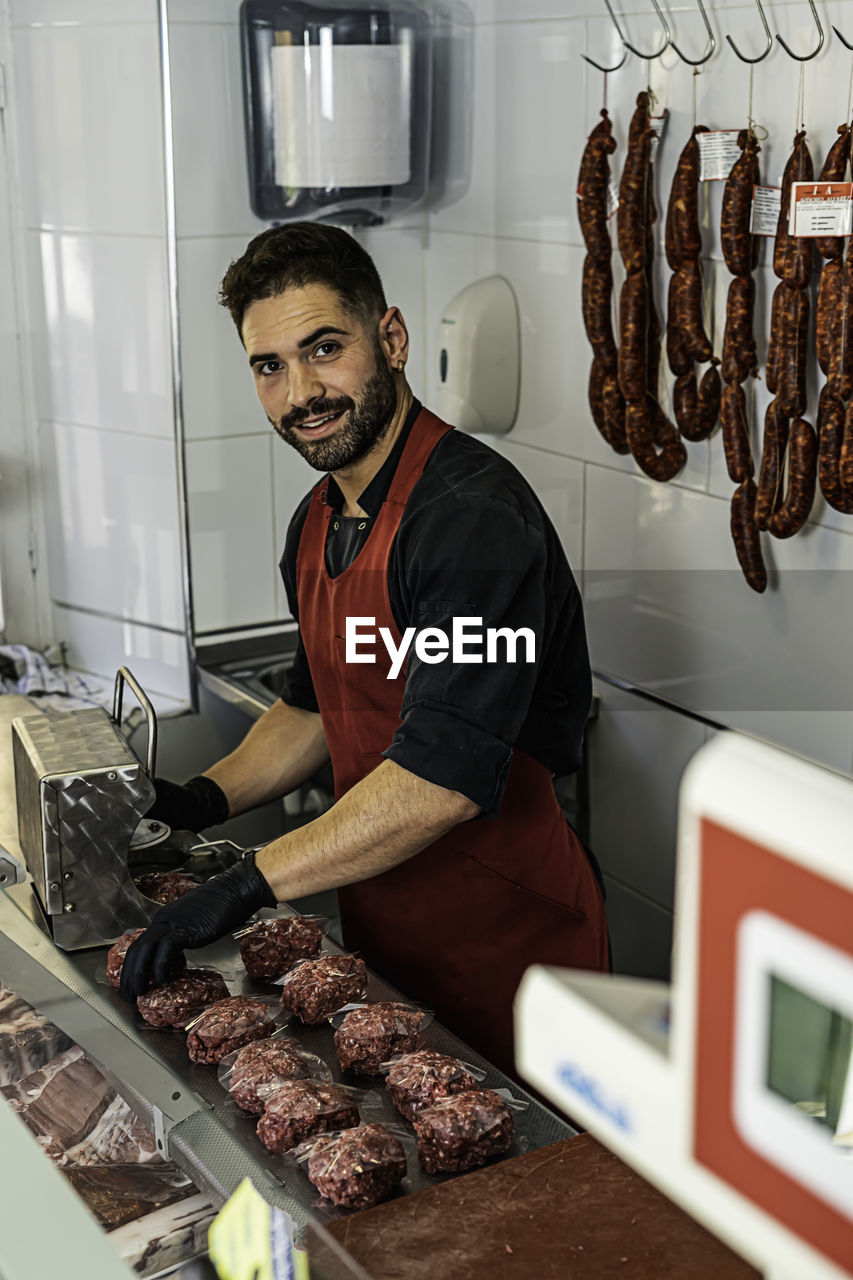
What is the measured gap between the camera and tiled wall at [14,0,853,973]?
276cm

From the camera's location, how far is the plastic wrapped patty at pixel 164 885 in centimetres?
203

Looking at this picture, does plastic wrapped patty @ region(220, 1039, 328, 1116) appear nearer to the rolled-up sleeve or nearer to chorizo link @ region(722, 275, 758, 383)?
the rolled-up sleeve

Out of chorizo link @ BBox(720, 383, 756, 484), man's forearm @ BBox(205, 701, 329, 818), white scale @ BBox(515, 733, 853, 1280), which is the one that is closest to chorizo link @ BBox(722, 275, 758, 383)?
chorizo link @ BBox(720, 383, 756, 484)

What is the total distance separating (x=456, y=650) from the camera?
6.09 ft

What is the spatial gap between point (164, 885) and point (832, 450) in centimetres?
135

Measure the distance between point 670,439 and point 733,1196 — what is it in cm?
237

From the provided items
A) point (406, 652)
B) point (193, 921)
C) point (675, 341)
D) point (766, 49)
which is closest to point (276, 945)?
point (193, 921)

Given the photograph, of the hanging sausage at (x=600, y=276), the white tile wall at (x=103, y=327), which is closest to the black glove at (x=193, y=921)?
the hanging sausage at (x=600, y=276)

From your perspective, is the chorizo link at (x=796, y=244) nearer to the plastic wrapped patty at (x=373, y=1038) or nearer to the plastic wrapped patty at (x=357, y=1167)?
the plastic wrapped patty at (x=373, y=1038)

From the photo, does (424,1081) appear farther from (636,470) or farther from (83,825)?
(636,470)

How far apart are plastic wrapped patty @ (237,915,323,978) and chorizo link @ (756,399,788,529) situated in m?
1.19

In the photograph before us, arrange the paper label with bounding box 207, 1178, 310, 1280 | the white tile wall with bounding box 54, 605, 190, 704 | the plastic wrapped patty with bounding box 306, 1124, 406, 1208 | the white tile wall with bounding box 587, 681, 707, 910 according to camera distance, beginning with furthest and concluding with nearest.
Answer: the white tile wall with bounding box 54, 605, 190, 704
the white tile wall with bounding box 587, 681, 707, 910
the plastic wrapped patty with bounding box 306, 1124, 406, 1208
the paper label with bounding box 207, 1178, 310, 1280

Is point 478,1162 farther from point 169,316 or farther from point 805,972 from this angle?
point 169,316

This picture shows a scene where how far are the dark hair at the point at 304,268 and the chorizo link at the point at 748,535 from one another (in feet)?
2.60
